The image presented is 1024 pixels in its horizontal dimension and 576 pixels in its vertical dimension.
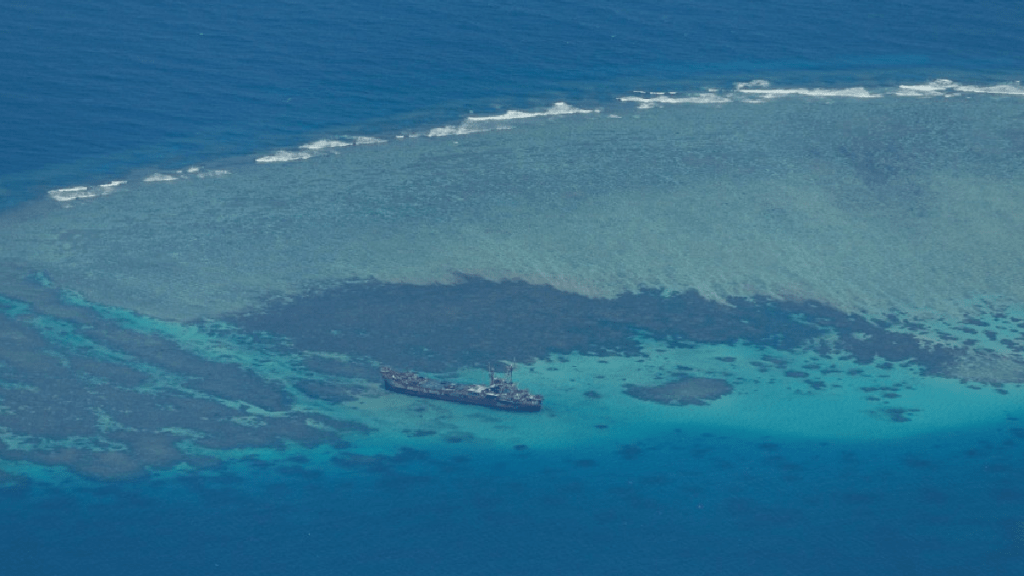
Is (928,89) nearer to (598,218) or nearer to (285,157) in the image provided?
(598,218)

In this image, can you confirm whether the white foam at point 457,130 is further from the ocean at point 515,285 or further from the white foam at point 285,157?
the white foam at point 285,157

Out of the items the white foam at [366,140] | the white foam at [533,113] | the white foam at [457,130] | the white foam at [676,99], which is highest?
the white foam at [676,99]

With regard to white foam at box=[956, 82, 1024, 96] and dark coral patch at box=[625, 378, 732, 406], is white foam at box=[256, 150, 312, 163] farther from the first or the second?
white foam at box=[956, 82, 1024, 96]

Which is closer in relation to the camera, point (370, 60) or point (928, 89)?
point (370, 60)

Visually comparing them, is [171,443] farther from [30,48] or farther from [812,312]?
[30,48]

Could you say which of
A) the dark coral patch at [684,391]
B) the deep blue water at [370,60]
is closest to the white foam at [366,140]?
the deep blue water at [370,60]

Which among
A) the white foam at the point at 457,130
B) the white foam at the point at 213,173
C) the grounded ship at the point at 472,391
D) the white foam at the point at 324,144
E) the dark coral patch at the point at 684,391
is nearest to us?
the grounded ship at the point at 472,391

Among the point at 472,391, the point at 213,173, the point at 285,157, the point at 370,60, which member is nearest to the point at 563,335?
the point at 472,391
